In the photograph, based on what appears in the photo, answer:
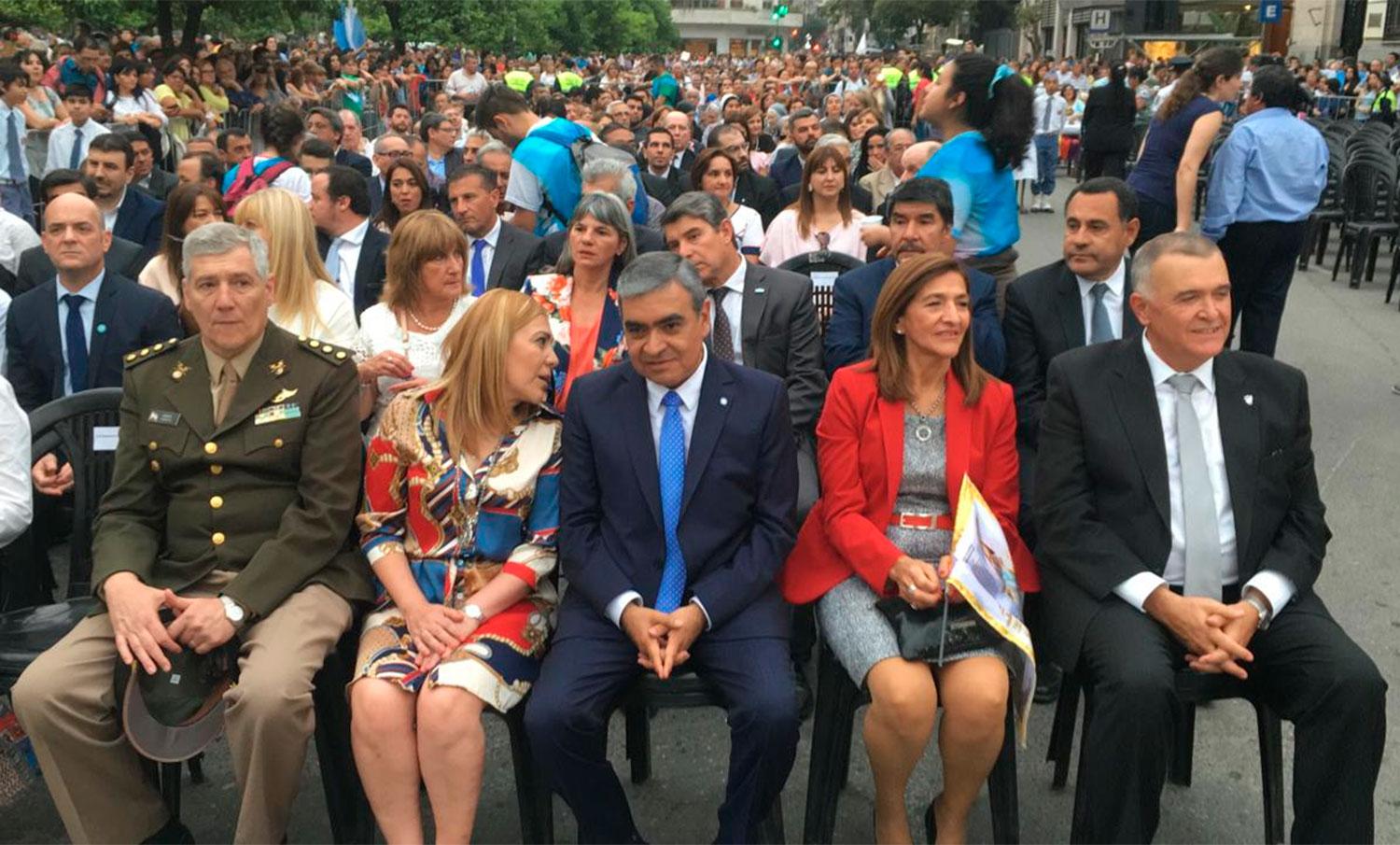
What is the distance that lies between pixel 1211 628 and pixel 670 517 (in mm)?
1445

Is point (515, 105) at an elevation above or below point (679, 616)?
above

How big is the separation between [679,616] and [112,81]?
14077 millimetres

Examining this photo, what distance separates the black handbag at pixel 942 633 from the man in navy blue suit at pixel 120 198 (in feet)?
17.7

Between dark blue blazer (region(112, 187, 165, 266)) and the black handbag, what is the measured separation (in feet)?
18.0

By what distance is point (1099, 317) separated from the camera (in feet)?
14.6

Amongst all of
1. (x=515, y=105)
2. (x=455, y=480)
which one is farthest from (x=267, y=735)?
(x=515, y=105)

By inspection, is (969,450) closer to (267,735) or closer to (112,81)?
(267,735)

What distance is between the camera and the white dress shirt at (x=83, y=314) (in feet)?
15.8

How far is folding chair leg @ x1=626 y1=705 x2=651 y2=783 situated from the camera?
375 cm

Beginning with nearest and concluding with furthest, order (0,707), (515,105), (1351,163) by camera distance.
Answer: (0,707) < (515,105) < (1351,163)

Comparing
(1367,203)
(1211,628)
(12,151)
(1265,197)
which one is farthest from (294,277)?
(1367,203)

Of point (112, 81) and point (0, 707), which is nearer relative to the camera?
point (0, 707)

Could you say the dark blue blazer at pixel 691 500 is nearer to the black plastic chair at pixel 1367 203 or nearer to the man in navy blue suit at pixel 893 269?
the man in navy blue suit at pixel 893 269

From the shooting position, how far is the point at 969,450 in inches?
140
